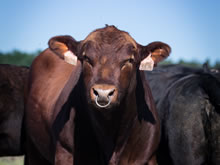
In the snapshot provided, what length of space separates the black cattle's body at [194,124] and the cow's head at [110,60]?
3.87 feet

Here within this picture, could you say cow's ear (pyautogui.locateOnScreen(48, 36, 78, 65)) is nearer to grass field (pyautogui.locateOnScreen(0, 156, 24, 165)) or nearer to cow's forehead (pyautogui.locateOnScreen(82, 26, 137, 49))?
cow's forehead (pyautogui.locateOnScreen(82, 26, 137, 49))

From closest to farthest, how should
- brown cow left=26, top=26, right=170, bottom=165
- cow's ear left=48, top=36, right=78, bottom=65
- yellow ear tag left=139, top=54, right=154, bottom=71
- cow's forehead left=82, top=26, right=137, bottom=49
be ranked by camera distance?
brown cow left=26, top=26, right=170, bottom=165 < cow's forehead left=82, top=26, right=137, bottom=49 < yellow ear tag left=139, top=54, right=154, bottom=71 < cow's ear left=48, top=36, right=78, bottom=65

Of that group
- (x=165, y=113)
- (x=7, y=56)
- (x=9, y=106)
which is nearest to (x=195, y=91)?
(x=165, y=113)

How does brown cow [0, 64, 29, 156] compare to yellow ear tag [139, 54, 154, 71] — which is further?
brown cow [0, 64, 29, 156]

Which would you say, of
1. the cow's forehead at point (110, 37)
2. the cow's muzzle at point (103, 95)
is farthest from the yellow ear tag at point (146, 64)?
the cow's muzzle at point (103, 95)

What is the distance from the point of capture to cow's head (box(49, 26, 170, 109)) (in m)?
3.86

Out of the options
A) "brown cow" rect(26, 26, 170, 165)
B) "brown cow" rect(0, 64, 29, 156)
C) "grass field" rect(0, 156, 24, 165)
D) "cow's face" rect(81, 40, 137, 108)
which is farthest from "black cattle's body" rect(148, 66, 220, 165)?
"grass field" rect(0, 156, 24, 165)

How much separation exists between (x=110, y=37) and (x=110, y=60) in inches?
12.4

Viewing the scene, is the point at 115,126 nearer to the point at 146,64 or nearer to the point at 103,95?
the point at 146,64

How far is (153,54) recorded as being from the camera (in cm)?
473

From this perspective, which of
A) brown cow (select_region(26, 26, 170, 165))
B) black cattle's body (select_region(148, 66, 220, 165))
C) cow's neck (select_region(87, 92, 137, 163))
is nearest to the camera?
brown cow (select_region(26, 26, 170, 165))

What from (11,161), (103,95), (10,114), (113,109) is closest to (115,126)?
(113,109)

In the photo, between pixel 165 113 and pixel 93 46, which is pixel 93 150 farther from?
pixel 165 113

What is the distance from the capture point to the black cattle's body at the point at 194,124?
545cm
